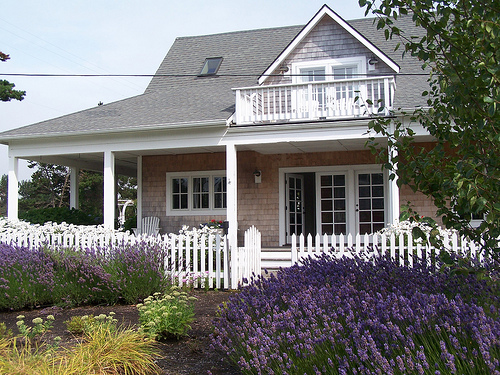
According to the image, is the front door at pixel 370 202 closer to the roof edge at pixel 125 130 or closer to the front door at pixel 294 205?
the front door at pixel 294 205

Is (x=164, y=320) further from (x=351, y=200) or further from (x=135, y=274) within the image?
(x=351, y=200)

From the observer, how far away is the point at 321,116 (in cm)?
1088

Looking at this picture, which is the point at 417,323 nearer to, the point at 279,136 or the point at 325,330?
the point at 325,330

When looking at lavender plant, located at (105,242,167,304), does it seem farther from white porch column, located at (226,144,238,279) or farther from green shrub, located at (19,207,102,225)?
green shrub, located at (19,207,102,225)

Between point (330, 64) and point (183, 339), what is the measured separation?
9837 millimetres

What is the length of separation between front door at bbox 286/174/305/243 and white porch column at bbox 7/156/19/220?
702 cm

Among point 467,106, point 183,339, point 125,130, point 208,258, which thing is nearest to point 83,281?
point 183,339

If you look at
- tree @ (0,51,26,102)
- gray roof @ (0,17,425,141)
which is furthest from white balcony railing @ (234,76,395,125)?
tree @ (0,51,26,102)

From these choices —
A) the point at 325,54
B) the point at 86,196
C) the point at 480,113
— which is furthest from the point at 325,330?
the point at 86,196

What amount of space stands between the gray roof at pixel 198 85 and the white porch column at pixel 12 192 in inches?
26.9

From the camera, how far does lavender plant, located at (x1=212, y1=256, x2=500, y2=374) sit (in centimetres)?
265

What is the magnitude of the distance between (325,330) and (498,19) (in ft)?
6.98

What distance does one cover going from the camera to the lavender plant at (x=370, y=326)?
2.65 meters

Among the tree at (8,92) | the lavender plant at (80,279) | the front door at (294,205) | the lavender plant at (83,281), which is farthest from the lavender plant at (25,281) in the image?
the tree at (8,92)
